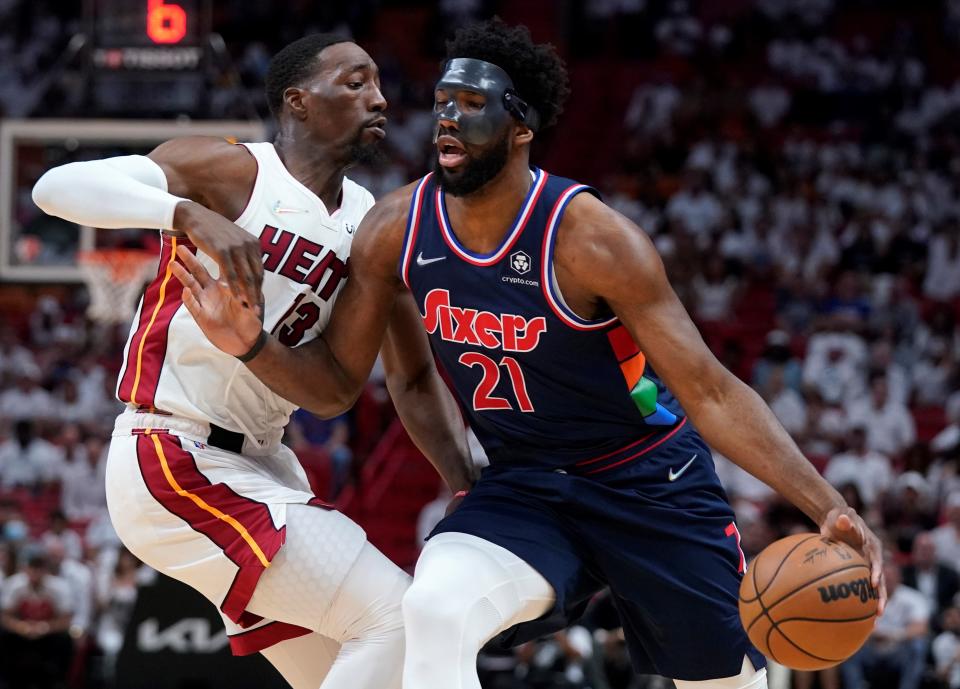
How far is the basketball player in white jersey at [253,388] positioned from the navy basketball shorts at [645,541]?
17.5 inches

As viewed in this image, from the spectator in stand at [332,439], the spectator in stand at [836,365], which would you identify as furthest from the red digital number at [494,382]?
the spectator in stand at [836,365]

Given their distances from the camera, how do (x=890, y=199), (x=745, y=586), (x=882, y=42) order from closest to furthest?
(x=745, y=586) → (x=890, y=199) → (x=882, y=42)

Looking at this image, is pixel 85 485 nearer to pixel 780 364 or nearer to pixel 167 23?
pixel 167 23

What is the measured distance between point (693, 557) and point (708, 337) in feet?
33.9

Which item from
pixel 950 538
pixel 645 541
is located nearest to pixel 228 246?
pixel 645 541

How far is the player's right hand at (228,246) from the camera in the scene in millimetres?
4203

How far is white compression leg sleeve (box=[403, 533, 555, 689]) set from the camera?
3997mm

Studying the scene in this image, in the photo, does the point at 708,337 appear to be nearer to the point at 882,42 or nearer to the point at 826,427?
the point at 826,427

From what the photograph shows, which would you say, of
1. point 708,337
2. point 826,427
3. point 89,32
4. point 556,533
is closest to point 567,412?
point 556,533

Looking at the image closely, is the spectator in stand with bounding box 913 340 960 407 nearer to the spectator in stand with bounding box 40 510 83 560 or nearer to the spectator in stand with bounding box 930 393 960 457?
the spectator in stand with bounding box 930 393 960 457

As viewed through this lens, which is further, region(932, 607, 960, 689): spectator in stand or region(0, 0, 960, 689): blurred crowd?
region(0, 0, 960, 689): blurred crowd

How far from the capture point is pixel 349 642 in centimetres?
441

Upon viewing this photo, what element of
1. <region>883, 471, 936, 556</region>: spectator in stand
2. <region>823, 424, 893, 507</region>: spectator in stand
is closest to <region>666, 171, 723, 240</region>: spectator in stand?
<region>823, 424, 893, 507</region>: spectator in stand

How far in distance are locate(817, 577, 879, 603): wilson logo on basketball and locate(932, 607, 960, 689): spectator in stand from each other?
6231 mm
